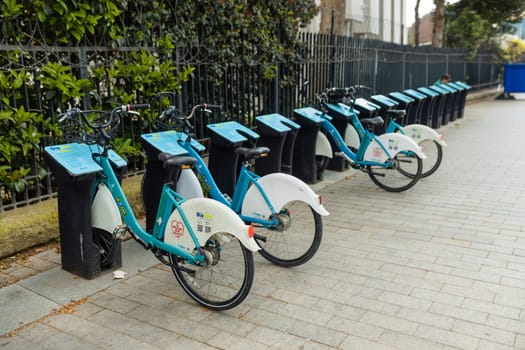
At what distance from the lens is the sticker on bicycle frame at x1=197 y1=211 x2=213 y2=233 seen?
3.32 m

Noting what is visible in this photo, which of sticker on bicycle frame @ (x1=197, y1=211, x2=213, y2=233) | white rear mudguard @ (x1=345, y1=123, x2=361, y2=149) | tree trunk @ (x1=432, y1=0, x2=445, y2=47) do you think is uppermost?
tree trunk @ (x1=432, y1=0, x2=445, y2=47)

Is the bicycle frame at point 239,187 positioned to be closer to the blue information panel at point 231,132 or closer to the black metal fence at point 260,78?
the blue information panel at point 231,132

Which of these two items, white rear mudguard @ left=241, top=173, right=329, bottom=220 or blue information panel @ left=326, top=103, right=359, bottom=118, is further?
blue information panel @ left=326, top=103, right=359, bottom=118

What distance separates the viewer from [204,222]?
334 cm

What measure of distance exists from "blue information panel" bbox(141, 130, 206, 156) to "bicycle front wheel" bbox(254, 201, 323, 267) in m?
0.94

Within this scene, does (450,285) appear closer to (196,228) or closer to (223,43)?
(196,228)

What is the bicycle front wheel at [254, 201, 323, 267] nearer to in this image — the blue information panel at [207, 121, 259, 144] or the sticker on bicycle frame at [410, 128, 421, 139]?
the blue information panel at [207, 121, 259, 144]

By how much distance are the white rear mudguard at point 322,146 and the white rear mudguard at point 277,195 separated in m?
2.85

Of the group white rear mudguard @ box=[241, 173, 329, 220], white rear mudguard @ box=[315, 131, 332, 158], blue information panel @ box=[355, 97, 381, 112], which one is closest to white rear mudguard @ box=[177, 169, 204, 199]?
white rear mudguard @ box=[241, 173, 329, 220]

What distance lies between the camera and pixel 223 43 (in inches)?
264

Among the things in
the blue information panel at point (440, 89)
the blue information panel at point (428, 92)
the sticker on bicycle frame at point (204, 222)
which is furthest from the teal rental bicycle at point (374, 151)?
the blue information panel at point (440, 89)

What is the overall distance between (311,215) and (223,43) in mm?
3389

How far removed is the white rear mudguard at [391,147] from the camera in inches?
241

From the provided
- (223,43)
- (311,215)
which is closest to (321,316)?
(311,215)
